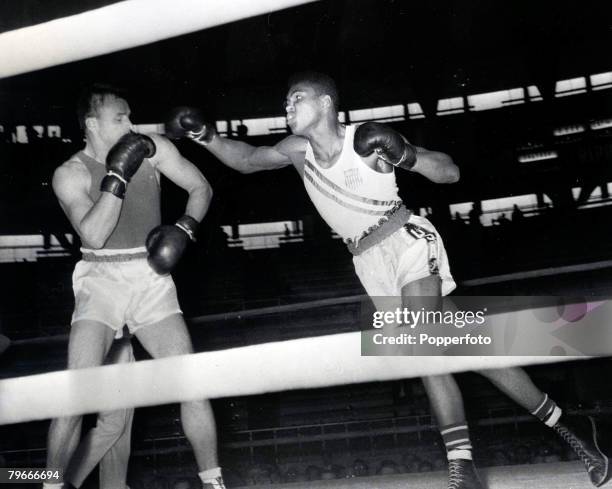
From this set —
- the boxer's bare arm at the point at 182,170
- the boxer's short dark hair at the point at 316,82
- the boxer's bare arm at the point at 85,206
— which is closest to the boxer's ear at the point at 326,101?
the boxer's short dark hair at the point at 316,82

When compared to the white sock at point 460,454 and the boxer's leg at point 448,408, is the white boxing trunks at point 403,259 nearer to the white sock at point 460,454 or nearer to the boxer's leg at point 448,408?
the boxer's leg at point 448,408

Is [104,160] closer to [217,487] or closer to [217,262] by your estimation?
[217,487]

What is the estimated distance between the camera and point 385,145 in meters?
1.64

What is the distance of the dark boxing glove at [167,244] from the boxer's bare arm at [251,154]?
28 cm

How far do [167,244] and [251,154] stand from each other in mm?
438

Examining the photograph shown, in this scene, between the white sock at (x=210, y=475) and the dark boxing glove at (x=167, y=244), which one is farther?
the dark boxing glove at (x=167, y=244)

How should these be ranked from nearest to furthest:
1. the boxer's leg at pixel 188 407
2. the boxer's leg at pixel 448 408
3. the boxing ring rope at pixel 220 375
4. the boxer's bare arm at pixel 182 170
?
1. the boxing ring rope at pixel 220 375
2. the boxer's leg at pixel 448 408
3. the boxer's leg at pixel 188 407
4. the boxer's bare arm at pixel 182 170

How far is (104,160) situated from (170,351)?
2.09 feet

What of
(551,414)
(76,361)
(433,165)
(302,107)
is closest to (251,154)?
(302,107)

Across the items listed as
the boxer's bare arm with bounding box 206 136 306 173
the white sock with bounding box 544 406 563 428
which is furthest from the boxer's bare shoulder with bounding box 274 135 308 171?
the white sock with bounding box 544 406 563 428

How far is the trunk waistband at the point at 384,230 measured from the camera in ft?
5.88

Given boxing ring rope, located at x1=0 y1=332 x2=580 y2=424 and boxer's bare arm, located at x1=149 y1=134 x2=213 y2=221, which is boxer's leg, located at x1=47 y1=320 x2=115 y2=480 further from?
boxer's bare arm, located at x1=149 y1=134 x2=213 y2=221

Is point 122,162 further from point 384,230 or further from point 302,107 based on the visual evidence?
point 384,230

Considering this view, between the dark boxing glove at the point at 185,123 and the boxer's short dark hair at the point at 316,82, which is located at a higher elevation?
the boxer's short dark hair at the point at 316,82
